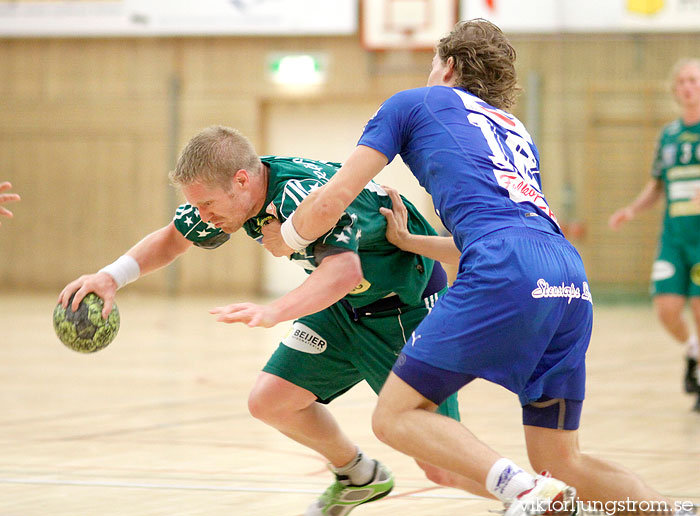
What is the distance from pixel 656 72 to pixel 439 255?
45.1 feet

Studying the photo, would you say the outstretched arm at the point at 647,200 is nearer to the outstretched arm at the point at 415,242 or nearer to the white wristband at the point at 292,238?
the outstretched arm at the point at 415,242

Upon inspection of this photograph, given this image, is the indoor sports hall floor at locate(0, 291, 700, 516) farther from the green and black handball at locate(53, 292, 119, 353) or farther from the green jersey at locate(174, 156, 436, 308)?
the green jersey at locate(174, 156, 436, 308)

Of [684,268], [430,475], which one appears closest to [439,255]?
[430,475]

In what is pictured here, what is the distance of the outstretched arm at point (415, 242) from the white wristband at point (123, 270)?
40.7 inches

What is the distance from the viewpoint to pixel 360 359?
378 centimetres

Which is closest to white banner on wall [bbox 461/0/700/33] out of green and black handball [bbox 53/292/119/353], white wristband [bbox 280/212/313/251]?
green and black handball [bbox 53/292/119/353]

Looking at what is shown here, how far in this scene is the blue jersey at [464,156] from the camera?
2949 millimetres

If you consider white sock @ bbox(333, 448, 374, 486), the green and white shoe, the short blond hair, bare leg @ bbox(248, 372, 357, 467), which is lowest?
the green and white shoe

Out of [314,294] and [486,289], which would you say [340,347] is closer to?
[314,294]

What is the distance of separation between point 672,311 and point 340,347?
3793 millimetres

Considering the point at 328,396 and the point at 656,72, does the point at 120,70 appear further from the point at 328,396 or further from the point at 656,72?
the point at 328,396

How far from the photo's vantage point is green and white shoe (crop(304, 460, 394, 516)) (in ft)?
12.4

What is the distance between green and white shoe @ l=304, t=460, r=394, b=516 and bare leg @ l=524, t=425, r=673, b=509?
2.86 ft

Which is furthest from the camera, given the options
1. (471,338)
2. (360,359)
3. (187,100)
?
(187,100)
